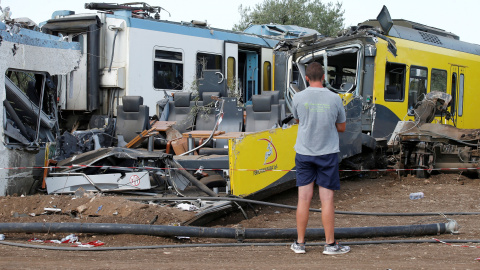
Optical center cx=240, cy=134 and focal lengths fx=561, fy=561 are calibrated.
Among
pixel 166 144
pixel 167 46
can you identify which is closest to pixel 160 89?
pixel 167 46

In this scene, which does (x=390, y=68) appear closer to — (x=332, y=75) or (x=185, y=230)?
(x=332, y=75)

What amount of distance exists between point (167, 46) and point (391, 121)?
5848 mm

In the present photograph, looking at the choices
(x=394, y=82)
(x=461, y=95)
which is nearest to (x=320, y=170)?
(x=394, y=82)

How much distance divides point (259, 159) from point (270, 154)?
317 millimetres

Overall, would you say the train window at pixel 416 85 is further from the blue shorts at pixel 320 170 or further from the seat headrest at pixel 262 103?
the blue shorts at pixel 320 170

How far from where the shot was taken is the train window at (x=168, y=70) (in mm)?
14125

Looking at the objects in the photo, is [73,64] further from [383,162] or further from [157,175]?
[383,162]

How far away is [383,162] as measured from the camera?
12.3 metres

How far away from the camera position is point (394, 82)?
13.0 m

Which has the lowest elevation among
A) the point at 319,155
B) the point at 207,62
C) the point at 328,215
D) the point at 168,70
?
the point at 328,215

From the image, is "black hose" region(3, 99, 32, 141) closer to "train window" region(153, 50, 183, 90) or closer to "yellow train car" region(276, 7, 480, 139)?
"train window" region(153, 50, 183, 90)

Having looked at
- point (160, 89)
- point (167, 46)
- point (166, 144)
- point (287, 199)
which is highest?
point (167, 46)

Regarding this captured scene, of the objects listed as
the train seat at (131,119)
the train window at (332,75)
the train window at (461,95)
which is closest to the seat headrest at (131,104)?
the train seat at (131,119)

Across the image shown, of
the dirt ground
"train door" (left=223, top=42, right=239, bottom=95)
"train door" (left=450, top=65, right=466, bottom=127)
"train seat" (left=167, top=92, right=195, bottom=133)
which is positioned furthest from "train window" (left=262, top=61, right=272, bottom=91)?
the dirt ground
